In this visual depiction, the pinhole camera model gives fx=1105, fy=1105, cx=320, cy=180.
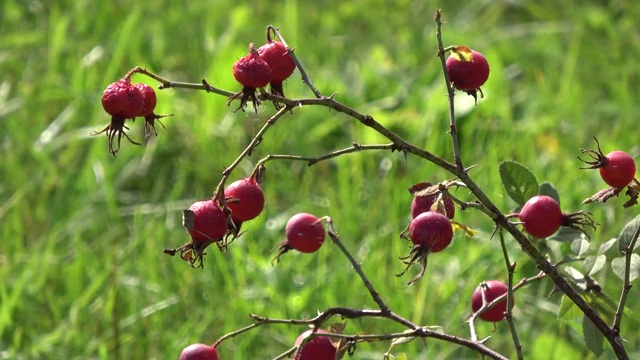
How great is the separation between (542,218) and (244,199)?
35cm

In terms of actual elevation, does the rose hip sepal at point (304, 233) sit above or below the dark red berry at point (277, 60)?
below

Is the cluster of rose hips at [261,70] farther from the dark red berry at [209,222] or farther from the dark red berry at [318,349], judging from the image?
the dark red berry at [318,349]

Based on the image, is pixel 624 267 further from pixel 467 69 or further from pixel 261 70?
pixel 261 70

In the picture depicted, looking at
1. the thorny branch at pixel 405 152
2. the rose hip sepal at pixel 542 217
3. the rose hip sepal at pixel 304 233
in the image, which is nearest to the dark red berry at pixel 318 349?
the thorny branch at pixel 405 152

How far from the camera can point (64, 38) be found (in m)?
3.58

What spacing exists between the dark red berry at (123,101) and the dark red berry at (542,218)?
0.47 m

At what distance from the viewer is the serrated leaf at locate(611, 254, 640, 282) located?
143cm

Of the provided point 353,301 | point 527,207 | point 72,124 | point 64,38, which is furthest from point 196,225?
point 64,38

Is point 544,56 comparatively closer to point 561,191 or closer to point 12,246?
point 561,191

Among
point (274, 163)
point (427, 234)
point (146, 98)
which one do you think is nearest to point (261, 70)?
point (146, 98)

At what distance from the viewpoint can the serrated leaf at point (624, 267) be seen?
1432 mm

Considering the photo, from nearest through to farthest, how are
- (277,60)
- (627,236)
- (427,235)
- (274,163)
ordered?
(427,235) → (277,60) → (627,236) → (274,163)

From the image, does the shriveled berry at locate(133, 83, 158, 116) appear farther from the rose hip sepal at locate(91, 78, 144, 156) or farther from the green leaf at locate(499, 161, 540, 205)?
the green leaf at locate(499, 161, 540, 205)

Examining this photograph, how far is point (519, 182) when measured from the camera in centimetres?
146
